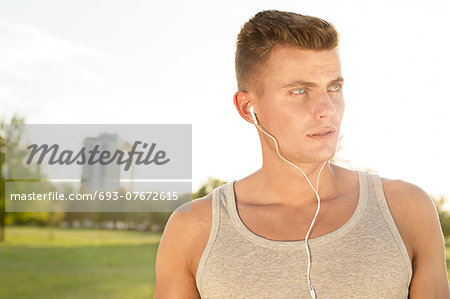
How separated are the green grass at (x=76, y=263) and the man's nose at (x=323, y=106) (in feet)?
69.8

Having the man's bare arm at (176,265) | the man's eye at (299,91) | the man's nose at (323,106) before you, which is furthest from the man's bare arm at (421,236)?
the man's bare arm at (176,265)

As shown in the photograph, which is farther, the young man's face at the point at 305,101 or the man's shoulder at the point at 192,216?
the man's shoulder at the point at 192,216

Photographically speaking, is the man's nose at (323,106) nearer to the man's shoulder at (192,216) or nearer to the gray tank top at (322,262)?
the gray tank top at (322,262)

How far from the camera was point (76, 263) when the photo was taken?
107ft

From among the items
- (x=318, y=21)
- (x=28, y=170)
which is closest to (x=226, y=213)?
(x=318, y=21)

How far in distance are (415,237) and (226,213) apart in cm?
73

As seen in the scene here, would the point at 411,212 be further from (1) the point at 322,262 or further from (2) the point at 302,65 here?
(2) the point at 302,65

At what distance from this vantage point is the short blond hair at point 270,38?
2.05 m

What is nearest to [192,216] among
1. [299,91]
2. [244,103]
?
[244,103]

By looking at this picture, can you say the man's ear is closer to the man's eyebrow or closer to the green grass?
the man's eyebrow

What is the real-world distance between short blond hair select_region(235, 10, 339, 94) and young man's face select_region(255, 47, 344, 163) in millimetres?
35

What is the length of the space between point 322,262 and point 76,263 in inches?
1298

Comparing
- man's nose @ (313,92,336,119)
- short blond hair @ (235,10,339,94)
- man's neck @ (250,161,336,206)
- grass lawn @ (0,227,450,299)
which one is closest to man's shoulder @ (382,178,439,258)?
man's neck @ (250,161,336,206)

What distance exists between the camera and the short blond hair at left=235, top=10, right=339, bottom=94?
6.72 feet
